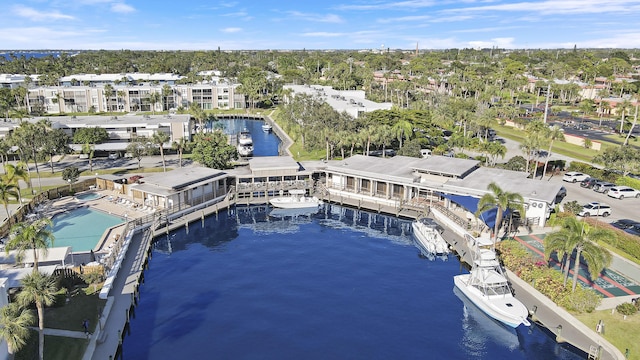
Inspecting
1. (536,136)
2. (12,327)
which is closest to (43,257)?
(12,327)

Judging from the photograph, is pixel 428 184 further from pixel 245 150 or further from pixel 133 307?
pixel 245 150

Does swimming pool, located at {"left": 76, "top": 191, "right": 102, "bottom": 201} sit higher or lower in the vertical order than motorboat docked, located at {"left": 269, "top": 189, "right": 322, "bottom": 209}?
higher

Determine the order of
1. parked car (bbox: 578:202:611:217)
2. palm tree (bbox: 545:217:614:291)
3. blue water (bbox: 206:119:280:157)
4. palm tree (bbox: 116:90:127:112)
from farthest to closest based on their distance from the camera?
palm tree (bbox: 116:90:127:112) → blue water (bbox: 206:119:280:157) → parked car (bbox: 578:202:611:217) → palm tree (bbox: 545:217:614:291)

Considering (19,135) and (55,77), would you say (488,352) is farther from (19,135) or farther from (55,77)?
(55,77)

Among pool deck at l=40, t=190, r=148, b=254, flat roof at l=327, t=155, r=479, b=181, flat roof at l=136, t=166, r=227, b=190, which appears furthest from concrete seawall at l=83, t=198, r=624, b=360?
flat roof at l=327, t=155, r=479, b=181

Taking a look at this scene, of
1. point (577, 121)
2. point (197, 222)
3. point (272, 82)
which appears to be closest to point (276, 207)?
point (197, 222)

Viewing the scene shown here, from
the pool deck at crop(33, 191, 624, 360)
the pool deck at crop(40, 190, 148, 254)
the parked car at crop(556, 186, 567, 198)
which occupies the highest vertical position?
the parked car at crop(556, 186, 567, 198)

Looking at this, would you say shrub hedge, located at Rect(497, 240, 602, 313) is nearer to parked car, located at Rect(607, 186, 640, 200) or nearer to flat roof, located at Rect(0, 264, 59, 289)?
parked car, located at Rect(607, 186, 640, 200)
